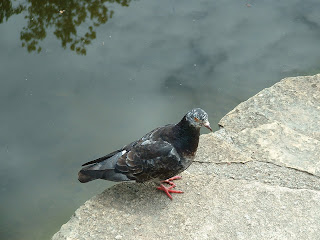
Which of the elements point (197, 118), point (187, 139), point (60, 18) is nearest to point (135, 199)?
point (187, 139)

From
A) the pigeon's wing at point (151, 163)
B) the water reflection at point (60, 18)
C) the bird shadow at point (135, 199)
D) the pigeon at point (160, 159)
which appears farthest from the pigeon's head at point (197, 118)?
the water reflection at point (60, 18)

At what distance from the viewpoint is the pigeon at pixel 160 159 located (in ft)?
12.3

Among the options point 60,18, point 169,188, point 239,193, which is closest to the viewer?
point 239,193

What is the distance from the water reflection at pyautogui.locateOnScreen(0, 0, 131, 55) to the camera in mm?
6352

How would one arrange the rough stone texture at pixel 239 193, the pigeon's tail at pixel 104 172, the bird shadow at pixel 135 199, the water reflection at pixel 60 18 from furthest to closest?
the water reflection at pixel 60 18
the pigeon's tail at pixel 104 172
the bird shadow at pixel 135 199
the rough stone texture at pixel 239 193

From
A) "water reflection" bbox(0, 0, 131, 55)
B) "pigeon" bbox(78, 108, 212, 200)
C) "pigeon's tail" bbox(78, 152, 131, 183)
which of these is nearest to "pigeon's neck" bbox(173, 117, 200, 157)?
"pigeon" bbox(78, 108, 212, 200)

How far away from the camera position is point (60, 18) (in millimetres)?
6754

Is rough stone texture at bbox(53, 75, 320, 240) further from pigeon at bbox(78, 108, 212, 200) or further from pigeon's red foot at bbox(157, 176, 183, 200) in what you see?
pigeon at bbox(78, 108, 212, 200)

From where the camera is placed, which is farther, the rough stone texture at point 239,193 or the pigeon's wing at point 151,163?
the pigeon's wing at point 151,163

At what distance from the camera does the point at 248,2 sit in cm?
685

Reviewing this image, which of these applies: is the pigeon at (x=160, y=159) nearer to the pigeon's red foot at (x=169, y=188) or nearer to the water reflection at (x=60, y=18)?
the pigeon's red foot at (x=169, y=188)

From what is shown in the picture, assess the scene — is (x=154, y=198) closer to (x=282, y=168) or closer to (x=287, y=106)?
(x=282, y=168)

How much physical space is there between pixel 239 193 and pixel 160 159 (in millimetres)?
676

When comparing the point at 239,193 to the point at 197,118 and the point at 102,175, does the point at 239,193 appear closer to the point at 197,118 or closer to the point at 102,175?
the point at 197,118
